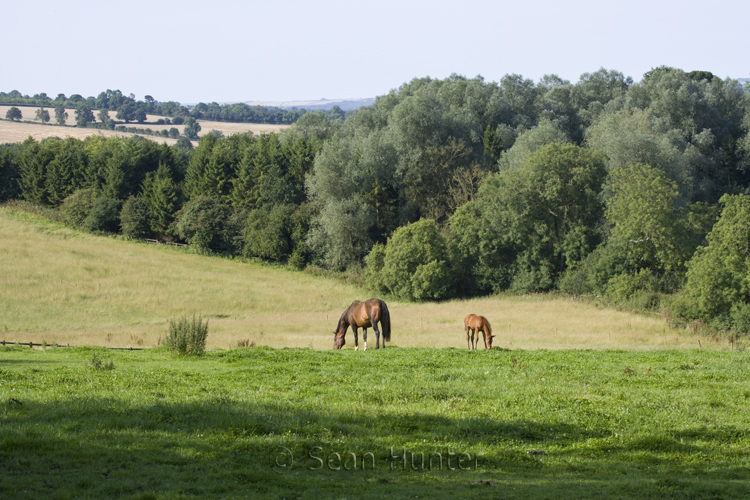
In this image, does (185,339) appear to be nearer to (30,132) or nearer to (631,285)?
(631,285)

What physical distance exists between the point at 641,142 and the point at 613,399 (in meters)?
52.0

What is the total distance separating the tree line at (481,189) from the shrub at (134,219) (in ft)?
0.63

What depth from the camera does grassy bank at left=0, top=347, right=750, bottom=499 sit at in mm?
8102

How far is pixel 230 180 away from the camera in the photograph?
78.9 m

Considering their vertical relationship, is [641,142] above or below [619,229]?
above

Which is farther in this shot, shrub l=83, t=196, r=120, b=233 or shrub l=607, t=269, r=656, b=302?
shrub l=83, t=196, r=120, b=233

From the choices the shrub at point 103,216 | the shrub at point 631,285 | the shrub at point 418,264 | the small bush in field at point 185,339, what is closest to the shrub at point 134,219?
the shrub at point 103,216

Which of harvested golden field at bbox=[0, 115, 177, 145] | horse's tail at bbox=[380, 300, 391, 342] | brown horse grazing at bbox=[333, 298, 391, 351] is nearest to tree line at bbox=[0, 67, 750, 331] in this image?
horse's tail at bbox=[380, 300, 391, 342]

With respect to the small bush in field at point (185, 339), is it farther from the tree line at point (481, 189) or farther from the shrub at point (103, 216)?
the shrub at point (103, 216)

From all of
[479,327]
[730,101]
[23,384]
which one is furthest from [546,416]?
[730,101]

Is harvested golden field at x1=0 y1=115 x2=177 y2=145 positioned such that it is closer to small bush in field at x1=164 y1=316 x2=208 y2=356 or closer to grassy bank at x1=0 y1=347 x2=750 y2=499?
small bush in field at x1=164 y1=316 x2=208 y2=356

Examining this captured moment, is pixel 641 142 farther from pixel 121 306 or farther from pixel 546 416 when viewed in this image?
pixel 546 416

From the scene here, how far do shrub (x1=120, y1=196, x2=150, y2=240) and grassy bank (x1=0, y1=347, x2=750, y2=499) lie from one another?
62.5 metres

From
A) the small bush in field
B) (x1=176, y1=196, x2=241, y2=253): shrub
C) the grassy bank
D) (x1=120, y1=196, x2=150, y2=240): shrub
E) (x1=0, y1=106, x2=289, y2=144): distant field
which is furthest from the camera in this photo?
(x1=0, y1=106, x2=289, y2=144): distant field
